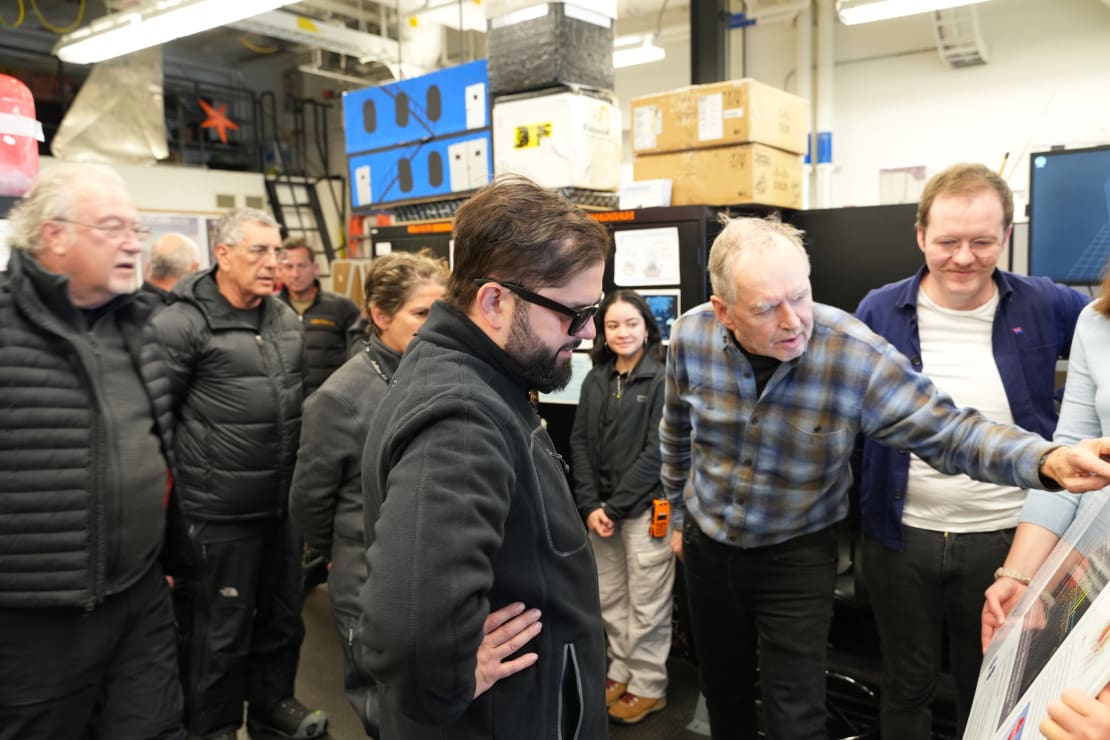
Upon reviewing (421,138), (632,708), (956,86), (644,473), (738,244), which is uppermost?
(956,86)

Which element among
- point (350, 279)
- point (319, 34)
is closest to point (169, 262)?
point (350, 279)

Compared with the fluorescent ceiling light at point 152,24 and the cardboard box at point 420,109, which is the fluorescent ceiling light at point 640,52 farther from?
the cardboard box at point 420,109

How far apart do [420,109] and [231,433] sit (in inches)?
75.2

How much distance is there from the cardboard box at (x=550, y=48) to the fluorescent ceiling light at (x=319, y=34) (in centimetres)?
379

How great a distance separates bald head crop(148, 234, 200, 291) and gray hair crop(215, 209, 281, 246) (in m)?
1.22

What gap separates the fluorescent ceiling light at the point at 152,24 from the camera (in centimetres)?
491

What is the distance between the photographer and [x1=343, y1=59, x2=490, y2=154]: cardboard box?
3.43m

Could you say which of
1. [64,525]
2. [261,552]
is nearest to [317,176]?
[261,552]

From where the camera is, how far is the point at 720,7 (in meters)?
5.09

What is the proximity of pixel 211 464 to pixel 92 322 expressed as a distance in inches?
30.6

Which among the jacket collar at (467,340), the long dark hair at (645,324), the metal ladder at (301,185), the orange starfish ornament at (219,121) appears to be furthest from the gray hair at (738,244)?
the orange starfish ornament at (219,121)

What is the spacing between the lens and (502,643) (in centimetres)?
104

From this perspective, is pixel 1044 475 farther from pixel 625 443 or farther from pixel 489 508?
pixel 625 443

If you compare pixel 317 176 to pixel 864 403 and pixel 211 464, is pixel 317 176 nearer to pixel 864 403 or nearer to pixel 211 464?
pixel 211 464
